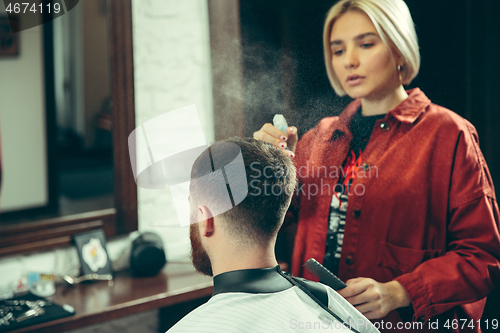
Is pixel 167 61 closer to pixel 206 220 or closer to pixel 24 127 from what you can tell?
pixel 206 220

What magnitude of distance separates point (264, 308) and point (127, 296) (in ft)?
3.36

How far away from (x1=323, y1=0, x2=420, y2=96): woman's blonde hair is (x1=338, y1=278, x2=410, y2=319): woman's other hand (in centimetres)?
63

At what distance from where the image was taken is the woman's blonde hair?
143 centimetres

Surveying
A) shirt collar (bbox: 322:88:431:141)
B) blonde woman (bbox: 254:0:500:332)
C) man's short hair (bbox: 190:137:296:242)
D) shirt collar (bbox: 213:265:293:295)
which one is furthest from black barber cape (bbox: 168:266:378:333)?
shirt collar (bbox: 322:88:431:141)

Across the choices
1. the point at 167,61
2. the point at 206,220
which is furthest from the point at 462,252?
the point at 167,61

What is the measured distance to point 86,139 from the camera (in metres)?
1.64

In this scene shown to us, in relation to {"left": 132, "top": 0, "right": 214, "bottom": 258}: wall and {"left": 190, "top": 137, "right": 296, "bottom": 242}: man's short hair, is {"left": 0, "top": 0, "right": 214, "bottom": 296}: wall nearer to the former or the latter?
{"left": 132, "top": 0, "right": 214, "bottom": 258}: wall

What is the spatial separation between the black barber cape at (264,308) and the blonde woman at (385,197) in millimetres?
247

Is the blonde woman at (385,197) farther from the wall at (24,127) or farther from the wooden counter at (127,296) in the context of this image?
the wall at (24,127)

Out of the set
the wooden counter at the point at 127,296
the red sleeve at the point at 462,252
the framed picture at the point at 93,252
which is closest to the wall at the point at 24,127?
the framed picture at the point at 93,252

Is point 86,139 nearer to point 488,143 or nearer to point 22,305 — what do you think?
point 22,305

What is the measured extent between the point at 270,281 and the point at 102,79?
852 millimetres

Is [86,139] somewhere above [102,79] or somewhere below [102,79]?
below

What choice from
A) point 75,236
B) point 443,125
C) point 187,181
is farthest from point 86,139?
point 443,125
